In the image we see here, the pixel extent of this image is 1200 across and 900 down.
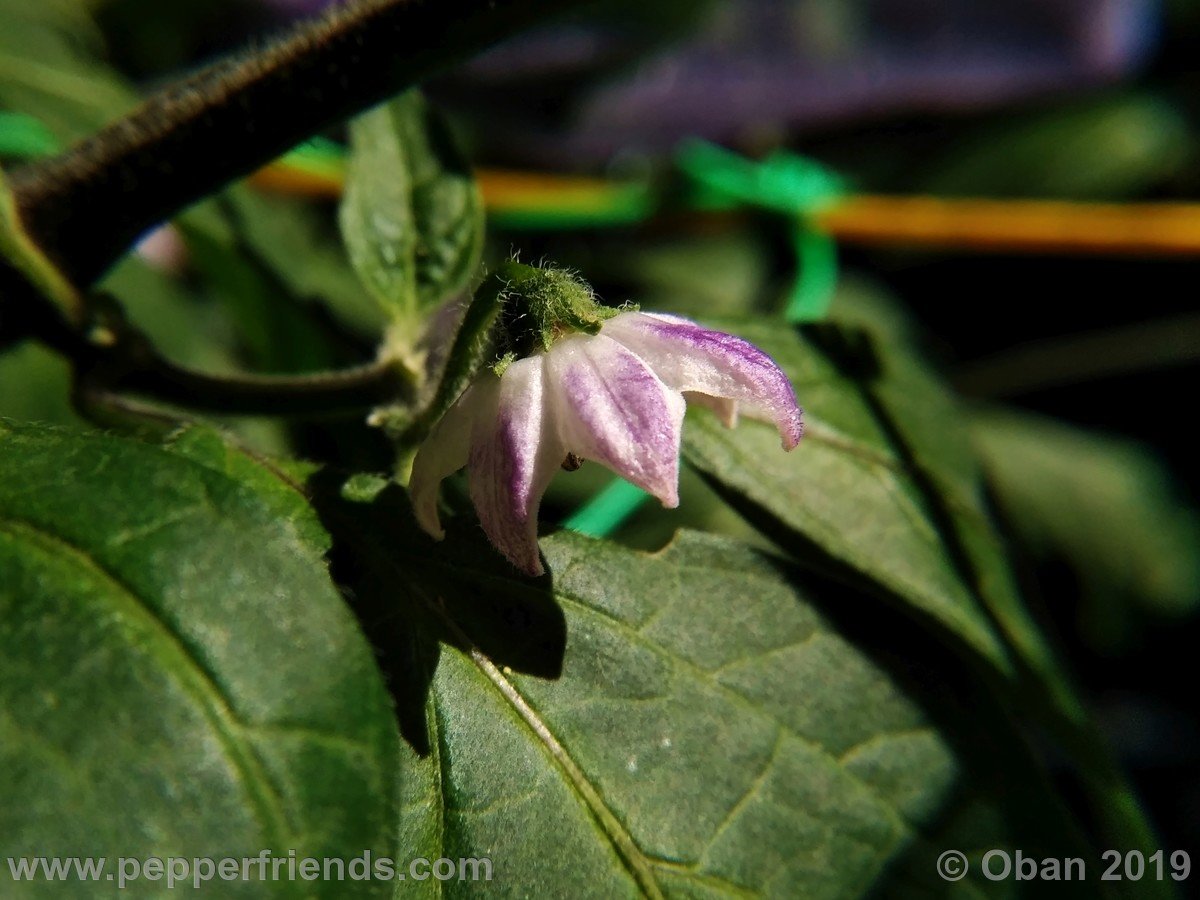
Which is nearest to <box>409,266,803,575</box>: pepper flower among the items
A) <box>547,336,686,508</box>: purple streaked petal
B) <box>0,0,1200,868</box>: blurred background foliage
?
<box>547,336,686,508</box>: purple streaked petal

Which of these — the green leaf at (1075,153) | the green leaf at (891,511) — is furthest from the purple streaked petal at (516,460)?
the green leaf at (1075,153)

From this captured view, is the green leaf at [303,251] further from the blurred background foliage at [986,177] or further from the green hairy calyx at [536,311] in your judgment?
the green hairy calyx at [536,311]

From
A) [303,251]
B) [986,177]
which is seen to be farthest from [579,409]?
[986,177]

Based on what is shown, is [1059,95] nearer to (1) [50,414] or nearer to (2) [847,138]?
(2) [847,138]

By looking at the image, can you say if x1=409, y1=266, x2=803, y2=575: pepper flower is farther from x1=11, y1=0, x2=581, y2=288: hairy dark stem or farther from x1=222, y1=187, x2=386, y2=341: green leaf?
x1=222, y1=187, x2=386, y2=341: green leaf

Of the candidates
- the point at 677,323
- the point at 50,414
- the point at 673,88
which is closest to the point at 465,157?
the point at 677,323

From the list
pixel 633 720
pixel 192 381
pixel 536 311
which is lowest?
pixel 633 720

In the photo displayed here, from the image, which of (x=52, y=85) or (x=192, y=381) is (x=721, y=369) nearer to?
(x=192, y=381)
